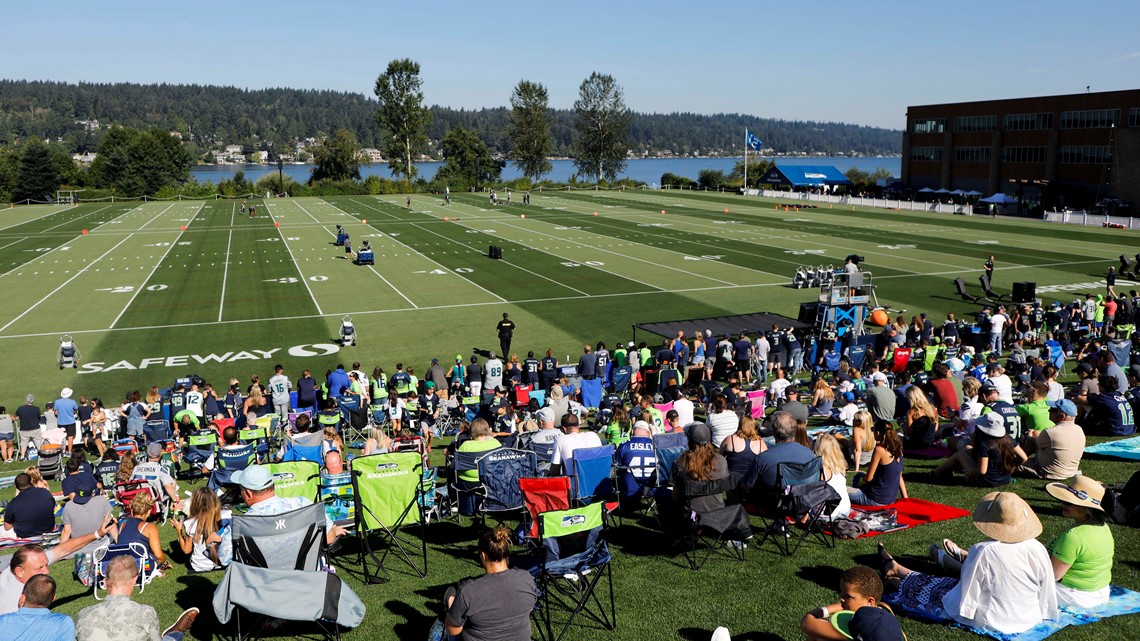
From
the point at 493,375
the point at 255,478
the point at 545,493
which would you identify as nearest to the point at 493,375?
the point at 493,375

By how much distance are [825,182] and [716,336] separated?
82.2 m

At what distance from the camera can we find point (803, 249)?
49.7 metres

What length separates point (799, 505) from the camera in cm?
891

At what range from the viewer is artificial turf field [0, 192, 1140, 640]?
8070 millimetres

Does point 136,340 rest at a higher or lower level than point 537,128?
lower

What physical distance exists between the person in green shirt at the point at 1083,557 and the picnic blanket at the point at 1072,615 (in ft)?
0.23

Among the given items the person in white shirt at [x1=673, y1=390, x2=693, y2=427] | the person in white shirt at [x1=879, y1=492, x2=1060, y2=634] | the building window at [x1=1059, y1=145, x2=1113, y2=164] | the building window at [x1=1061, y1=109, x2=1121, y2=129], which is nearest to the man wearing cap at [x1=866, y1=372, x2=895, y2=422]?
the person in white shirt at [x1=673, y1=390, x2=693, y2=427]

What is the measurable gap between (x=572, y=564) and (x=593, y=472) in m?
2.58

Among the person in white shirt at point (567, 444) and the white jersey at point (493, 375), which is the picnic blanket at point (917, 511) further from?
the white jersey at point (493, 375)

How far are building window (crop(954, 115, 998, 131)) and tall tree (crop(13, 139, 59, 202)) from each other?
109m

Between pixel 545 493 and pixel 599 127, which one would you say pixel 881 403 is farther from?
pixel 599 127

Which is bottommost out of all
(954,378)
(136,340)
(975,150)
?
(136,340)

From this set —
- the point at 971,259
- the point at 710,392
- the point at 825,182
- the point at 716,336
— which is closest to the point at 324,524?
the point at 710,392

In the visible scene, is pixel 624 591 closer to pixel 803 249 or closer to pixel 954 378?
pixel 954 378
